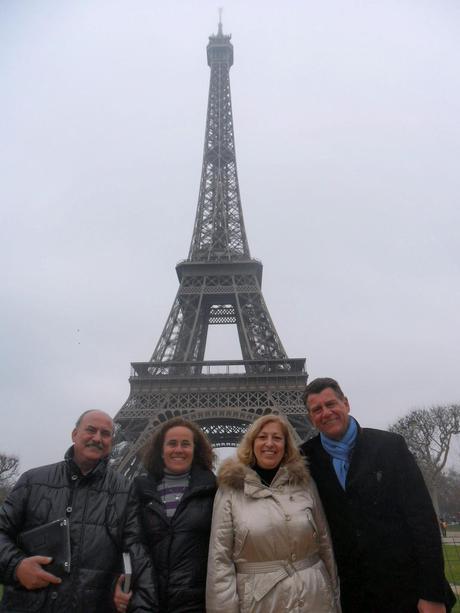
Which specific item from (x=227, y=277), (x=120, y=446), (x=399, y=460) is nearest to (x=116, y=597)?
(x=399, y=460)

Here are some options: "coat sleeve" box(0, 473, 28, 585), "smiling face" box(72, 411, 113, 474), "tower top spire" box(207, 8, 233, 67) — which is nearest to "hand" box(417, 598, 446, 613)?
"smiling face" box(72, 411, 113, 474)

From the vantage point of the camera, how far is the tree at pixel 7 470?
39.6m

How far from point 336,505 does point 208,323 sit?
33385 mm

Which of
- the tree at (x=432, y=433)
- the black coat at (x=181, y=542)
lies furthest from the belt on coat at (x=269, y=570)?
the tree at (x=432, y=433)

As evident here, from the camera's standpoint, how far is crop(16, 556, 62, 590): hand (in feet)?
10.9

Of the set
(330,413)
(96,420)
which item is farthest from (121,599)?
(330,413)

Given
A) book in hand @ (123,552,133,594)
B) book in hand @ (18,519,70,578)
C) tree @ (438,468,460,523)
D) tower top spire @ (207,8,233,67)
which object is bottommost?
tree @ (438,468,460,523)

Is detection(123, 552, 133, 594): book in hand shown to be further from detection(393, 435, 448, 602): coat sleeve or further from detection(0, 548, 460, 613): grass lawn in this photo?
detection(0, 548, 460, 613): grass lawn

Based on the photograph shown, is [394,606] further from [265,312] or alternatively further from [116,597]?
[265,312]

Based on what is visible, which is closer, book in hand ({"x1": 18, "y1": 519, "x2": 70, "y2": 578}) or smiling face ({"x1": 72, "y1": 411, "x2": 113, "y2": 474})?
book in hand ({"x1": 18, "y1": 519, "x2": 70, "y2": 578})

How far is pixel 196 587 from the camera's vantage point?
3572 millimetres

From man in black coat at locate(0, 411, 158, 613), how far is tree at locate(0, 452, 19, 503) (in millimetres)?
40194

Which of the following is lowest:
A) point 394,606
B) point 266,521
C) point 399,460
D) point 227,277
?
point 394,606

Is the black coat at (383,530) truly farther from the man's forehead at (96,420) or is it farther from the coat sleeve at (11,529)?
the coat sleeve at (11,529)
